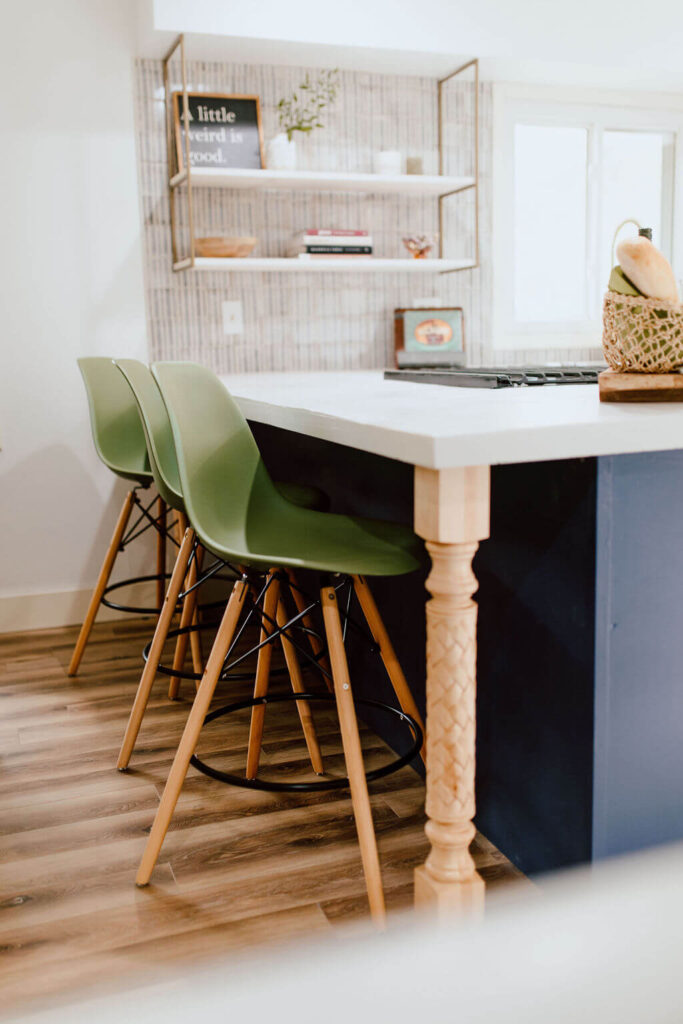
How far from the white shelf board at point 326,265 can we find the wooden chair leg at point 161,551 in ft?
2.71

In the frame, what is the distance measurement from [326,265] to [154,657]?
1812 millimetres

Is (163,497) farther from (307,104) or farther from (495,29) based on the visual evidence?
(495,29)

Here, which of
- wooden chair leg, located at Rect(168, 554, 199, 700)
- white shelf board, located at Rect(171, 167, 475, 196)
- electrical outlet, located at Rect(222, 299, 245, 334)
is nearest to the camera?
wooden chair leg, located at Rect(168, 554, 199, 700)

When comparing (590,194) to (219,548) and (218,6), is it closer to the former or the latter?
(218,6)

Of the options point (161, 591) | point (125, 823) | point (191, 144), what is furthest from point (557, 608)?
point (191, 144)

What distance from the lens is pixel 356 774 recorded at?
1.43m

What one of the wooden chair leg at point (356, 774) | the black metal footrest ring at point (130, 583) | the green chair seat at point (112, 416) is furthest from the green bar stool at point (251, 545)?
the green chair seat at point (112, 416)

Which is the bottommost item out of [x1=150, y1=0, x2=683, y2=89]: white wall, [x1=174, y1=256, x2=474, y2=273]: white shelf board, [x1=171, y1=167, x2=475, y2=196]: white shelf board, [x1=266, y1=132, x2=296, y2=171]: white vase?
[x1=174, y1=256, x2=474, y2=273]: white shelf board

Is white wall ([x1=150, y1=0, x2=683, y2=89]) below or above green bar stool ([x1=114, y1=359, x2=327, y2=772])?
above

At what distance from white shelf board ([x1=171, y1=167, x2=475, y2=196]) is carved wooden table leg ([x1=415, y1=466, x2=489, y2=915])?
2.25 metres

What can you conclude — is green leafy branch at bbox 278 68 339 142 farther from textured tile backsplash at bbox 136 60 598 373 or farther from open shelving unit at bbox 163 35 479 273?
open shelving unit at bbox 163 35 479 273

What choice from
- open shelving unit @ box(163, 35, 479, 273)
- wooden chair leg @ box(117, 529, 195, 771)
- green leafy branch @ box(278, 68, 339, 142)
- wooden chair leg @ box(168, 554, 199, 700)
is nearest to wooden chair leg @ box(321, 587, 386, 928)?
wooden chair leg @ box(117, 529, 195, 771)

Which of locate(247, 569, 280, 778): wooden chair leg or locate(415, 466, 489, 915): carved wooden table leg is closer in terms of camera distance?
locate(415, 466, 489, 915): carved wooden table leg

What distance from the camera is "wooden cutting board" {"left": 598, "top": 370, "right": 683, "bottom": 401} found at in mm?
1358
